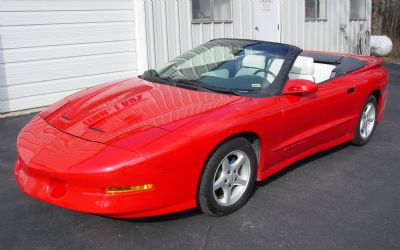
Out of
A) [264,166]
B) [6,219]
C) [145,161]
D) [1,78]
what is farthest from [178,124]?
[1,78]

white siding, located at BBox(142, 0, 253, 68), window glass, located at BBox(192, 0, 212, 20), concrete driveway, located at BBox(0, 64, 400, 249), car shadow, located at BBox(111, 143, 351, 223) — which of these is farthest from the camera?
window glass, located at BBox(192, 0, 212, 20)

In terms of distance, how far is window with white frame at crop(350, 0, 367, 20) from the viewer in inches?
577

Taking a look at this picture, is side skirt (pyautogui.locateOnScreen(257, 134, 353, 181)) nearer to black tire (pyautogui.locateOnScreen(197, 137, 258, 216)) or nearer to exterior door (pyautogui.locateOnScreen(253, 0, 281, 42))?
black tire (pyautogui.locateOnScreen(197, 137, 258, 216))

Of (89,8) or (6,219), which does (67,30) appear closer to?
(89,8)

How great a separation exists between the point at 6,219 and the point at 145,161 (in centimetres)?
138

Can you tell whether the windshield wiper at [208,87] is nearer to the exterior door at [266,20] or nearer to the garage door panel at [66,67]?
the garage door panel at [66,67]

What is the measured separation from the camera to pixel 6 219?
3.65 m

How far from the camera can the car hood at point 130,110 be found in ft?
11.1

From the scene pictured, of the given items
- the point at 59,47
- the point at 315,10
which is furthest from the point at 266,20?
the point at 59,47

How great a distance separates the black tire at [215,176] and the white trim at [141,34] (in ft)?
16.6

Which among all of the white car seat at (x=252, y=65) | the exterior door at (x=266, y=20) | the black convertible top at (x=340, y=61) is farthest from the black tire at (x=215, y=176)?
the exterior door at (x=266, y=20)

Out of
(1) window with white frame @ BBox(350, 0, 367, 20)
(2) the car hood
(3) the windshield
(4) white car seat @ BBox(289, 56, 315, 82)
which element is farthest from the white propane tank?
(2) the car hood

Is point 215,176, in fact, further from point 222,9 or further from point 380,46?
point 380,46

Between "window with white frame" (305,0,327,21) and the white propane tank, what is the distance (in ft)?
14.5
